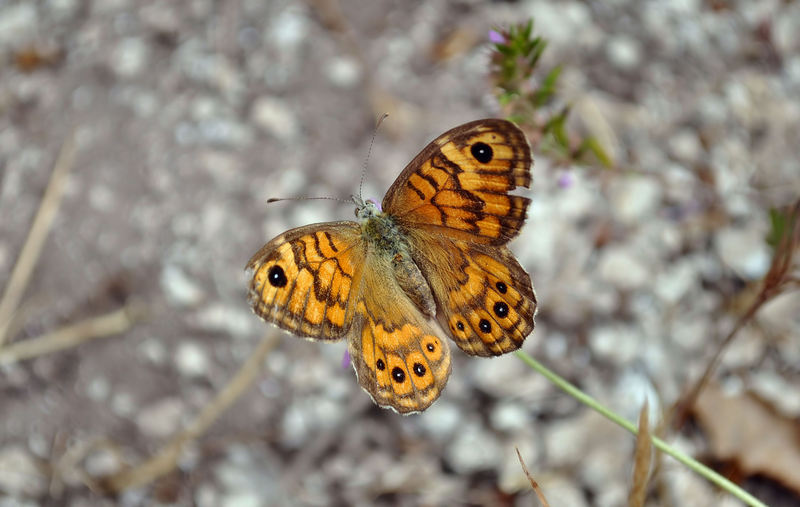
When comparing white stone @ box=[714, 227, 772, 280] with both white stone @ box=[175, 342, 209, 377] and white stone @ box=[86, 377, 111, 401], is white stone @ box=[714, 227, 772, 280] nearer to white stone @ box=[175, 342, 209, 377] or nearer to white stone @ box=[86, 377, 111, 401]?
white stone @ box=[175, 342, 209, 377]

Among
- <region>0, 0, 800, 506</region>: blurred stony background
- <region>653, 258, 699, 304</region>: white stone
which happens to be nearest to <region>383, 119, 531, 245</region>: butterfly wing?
<region>0, 0, 800, 506</region>: blurred stony background

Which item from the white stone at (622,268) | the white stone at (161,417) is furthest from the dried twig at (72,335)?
the white stone at (622,268)

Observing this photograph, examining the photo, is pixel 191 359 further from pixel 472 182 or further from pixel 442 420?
pixel 472 182

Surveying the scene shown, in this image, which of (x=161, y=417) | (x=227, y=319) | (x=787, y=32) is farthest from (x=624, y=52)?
(x=161, y=417)

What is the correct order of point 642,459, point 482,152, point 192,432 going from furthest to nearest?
point 192,432 → point 482,152 → point 642,459

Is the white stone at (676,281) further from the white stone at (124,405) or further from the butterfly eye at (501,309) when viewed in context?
the white stone at (124,405)
